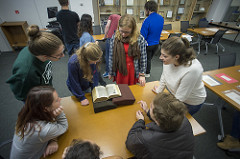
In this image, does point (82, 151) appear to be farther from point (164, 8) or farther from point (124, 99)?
point (164, 8)

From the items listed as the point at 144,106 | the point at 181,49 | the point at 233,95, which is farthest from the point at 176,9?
the point at 144,106

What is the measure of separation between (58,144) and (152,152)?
768mm

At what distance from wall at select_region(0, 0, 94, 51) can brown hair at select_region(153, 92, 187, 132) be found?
4.74m

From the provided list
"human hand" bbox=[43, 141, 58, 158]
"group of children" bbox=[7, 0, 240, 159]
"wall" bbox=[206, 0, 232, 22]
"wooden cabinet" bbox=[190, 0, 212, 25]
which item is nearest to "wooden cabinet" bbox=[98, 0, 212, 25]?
"wooden cabinet" bbox=[190, 0, 212, 25]

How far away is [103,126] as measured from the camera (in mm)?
1137

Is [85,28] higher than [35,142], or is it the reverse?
[85,28]

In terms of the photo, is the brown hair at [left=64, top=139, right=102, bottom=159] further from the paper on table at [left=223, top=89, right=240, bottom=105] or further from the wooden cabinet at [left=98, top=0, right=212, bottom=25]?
the wooden cabinet at [left=98, top=0, right=212, bottom=25]

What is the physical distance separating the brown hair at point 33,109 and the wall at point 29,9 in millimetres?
4504

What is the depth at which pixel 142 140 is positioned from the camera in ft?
2.86

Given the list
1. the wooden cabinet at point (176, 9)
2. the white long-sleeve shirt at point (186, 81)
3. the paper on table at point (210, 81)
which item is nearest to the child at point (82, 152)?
the white long-sleeve shirt at point (186, 81)

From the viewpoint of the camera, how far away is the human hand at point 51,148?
92cm

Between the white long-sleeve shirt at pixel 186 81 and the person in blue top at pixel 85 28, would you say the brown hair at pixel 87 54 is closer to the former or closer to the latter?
the white long-sleeve shirt at pixel 186 81

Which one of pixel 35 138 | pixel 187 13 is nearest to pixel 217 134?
pixel 35 138

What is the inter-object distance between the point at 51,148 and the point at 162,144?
0.85 m
